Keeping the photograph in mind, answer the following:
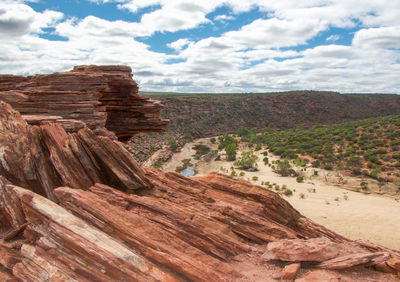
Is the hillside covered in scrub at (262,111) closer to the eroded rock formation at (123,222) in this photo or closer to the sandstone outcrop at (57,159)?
the sandstone outcrop at (57,159)

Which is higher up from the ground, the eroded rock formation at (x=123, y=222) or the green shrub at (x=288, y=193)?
the eroded rock formation at (x=123, y=222)

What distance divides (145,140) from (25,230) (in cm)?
6358

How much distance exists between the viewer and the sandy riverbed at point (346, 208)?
2567cm

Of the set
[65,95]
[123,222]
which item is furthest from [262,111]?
[123,222]

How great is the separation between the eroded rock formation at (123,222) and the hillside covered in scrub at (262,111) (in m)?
66.7

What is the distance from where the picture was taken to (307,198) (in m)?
35.8

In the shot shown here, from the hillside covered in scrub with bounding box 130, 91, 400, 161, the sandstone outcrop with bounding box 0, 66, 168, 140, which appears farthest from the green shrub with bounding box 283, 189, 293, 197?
the hillside covered in scrub with bounding box 130, 91, 400, 161

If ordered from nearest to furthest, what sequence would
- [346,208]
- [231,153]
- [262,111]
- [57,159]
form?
[57,159], [346,208], [231,153], [262,111]

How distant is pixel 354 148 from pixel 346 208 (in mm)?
25662

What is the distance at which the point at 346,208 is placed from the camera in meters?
32.0

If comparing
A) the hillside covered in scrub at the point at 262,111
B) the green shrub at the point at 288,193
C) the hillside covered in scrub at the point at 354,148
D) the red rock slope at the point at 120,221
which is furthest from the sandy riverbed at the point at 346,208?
the hillside covered in scrub at the point at 262,111

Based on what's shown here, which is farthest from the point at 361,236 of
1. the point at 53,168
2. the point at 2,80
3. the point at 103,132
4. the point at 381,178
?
the point at 2,80

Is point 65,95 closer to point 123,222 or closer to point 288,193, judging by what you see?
point 123,222

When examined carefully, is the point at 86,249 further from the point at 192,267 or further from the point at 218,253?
the point at 218,253
